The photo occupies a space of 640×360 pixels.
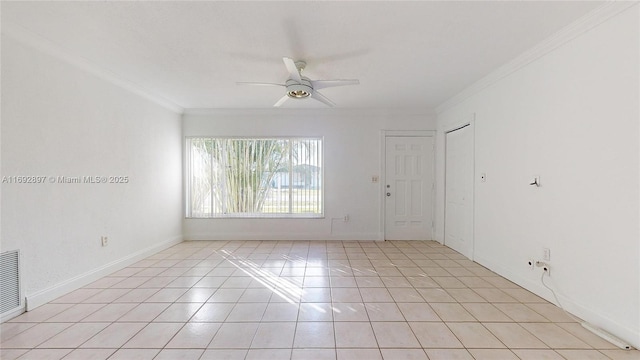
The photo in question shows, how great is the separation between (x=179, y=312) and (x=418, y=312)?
2.18m

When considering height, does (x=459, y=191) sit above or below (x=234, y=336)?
above

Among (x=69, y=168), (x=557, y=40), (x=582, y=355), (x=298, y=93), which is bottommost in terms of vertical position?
(x=582, y=355)

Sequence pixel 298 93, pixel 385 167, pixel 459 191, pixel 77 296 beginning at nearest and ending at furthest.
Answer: pixel 77 296
pixel 298 93
pixel 459 191
pixel 385 167

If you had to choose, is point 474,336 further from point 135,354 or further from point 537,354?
point 135,354

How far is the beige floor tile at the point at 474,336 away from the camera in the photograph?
2.03 m

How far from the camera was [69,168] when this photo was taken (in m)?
2.97

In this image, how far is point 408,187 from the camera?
5.37m

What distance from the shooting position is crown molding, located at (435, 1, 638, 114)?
2.11 metres

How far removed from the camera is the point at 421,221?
538 cm

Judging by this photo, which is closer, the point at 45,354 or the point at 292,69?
the point at 45,354

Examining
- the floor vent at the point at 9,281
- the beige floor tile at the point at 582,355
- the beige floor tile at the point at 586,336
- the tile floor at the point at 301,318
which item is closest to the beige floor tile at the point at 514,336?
the tile floor at the point at 301,318

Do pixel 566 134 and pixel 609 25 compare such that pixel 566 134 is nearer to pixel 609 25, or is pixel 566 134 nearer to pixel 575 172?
pixel 575 172

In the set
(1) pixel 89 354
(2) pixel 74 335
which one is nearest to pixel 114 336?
(1) pixel 89 354

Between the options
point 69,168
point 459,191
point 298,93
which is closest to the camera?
point 69,168
